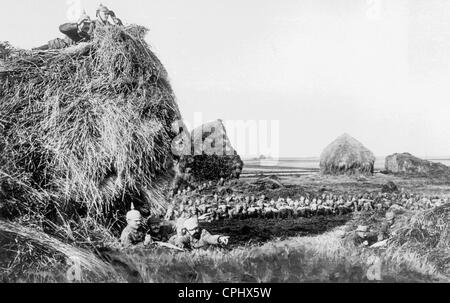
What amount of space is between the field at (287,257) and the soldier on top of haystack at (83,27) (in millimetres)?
1830

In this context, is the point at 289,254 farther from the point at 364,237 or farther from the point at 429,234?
the point at 429,234

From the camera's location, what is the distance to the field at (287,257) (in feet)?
12.0

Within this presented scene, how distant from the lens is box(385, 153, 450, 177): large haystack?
397 centimetres

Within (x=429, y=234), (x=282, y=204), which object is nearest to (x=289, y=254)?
(x=282, y=204)

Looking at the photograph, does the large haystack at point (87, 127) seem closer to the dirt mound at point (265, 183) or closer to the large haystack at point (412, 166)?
the dirt mound at point (265, 183)

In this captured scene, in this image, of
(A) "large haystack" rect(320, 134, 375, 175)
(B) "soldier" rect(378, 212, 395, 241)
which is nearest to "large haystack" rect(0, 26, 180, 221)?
(A) "large haystack" rect(320, 134, 375, 175)

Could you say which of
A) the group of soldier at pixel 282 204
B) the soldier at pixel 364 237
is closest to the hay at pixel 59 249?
the group of soldier at pixel 282 204

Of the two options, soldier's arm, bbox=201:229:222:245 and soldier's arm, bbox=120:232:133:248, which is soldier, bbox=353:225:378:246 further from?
soldier's arm, bbox=120:232:133:248

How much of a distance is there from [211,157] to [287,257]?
1092mm

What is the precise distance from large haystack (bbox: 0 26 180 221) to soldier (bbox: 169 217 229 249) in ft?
1.12

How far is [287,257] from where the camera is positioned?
3746 millimetres

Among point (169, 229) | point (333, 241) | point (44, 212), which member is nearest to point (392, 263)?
point (333, 241)

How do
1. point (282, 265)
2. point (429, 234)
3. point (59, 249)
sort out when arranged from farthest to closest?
1. point (429, 234)
2. point (282, 265)
3. point (59, 249)
